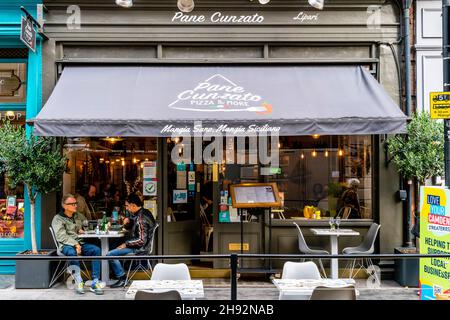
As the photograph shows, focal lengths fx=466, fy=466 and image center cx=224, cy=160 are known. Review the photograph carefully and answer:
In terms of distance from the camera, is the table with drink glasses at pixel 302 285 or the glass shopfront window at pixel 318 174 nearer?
the table with drink glasses at pixel 302 285

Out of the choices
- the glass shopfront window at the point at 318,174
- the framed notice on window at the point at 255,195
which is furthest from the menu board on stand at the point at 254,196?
the glass shopfront window at the point at 318,174

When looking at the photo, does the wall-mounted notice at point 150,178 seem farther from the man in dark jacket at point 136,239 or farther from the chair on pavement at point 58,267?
the chair on pavement at point 58,267

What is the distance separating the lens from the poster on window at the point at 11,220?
9312 millimetres

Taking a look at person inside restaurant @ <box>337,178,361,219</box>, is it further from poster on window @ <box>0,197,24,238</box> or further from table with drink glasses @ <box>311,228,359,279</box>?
poster on window @ <box>0,197,24,238</box>

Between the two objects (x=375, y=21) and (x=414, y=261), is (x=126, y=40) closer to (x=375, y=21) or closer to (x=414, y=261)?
(x=375, y=21)

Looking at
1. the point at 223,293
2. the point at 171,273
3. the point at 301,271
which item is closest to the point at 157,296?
the point at 171,273

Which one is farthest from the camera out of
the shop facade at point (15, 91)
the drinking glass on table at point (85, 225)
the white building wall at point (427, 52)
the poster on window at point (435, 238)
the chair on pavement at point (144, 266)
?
the white building wall at point (427, 52)

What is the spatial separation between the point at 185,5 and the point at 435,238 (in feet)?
19.0

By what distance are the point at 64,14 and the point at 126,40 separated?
1281 mm

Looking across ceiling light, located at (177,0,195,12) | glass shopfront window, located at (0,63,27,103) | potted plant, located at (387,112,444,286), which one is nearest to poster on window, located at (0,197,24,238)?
glass shopfront window, located at (0,63,27,103)

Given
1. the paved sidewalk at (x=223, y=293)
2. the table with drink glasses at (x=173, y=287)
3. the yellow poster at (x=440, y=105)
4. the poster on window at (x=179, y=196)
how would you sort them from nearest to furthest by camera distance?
1. the table with drink glasses at (x=173, y=287)
2. the yellow poster at (x=440, y=105)
3. the paved sidewalk at (x=223, y=293)
4. the poster on window at (x=179, y=196)

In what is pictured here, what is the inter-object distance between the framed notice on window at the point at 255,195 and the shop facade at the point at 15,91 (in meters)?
3.98

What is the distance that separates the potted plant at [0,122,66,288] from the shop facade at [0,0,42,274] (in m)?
0.87
